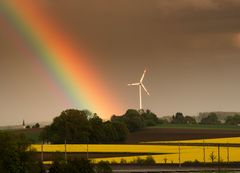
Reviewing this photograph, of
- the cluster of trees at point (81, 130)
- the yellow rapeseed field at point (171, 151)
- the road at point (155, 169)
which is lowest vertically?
the road at point (155, 169)

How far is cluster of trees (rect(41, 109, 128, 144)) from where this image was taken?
114 m

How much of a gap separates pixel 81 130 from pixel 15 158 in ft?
189

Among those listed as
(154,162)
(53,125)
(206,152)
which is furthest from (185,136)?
(154,162)

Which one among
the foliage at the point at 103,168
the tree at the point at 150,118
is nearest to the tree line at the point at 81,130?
the tree at the point at 150,118

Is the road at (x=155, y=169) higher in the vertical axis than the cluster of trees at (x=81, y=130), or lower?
lower

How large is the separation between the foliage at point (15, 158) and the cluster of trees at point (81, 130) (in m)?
52.3

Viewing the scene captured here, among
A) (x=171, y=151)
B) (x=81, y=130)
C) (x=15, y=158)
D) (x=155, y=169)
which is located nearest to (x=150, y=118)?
(x=81, y=130)

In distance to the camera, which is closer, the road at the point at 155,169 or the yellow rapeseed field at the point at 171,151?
the road at the point at 155,169

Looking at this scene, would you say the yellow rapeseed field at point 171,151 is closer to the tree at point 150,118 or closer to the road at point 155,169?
the road at point 155,169

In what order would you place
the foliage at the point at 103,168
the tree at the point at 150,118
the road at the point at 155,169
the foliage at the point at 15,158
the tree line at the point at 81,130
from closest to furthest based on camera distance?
the foliage at the point at 15,158
the foliage at the point at 103,168
the road at the point at 155,169
the tree line at the point at 81,130
the tree at the point at 150,118

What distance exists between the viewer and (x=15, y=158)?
5800 centimetres

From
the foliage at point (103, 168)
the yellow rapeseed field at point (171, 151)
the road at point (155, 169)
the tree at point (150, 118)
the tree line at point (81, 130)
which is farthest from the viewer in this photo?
the tree at point (150, 118)

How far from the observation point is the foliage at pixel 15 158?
57.2 metres

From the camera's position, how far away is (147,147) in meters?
89.3
